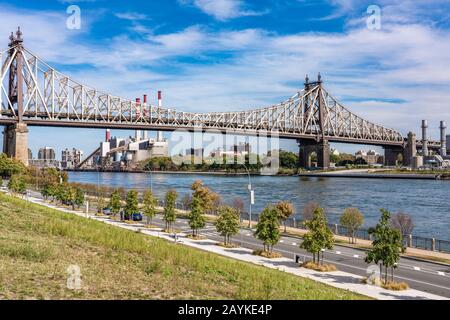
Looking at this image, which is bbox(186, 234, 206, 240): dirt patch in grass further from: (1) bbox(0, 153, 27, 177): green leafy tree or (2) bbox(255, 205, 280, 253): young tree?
(1) bbox(0, 153, 27, 177): green leafy tree

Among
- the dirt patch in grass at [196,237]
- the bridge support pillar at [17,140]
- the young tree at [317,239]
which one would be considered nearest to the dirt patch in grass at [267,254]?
the young tree at [317,239]

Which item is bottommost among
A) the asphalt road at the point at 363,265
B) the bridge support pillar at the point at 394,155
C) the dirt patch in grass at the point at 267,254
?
the asphalt road at the point at 363,265

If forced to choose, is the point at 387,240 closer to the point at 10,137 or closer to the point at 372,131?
the point at 10,137

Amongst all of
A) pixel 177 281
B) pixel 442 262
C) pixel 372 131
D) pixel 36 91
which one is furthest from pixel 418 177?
pixel 177 281

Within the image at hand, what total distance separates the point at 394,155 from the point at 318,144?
42.2 metres

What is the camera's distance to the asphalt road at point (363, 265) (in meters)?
20.4

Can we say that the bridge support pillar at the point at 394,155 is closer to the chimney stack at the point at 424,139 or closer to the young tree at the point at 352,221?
the chimney stack at the point at 424,139

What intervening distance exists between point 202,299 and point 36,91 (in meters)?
91.4

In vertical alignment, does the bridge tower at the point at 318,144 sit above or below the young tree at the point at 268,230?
above

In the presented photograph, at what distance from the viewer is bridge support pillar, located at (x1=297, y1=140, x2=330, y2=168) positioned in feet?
461

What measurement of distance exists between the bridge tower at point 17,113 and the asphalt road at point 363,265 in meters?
59.9

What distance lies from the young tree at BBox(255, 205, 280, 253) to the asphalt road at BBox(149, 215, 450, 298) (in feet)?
3.52

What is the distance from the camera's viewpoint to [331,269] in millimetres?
22703

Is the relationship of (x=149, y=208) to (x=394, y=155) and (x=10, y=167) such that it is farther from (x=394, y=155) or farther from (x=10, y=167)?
(x=394, y=155)
